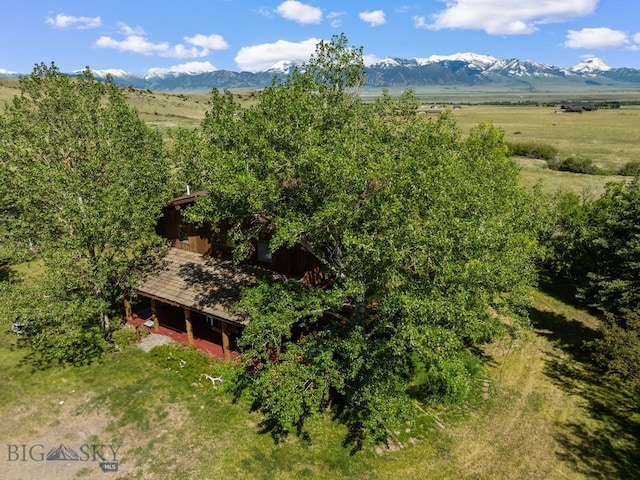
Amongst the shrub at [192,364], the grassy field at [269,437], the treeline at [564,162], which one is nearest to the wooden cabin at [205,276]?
the shrub at [192,364]

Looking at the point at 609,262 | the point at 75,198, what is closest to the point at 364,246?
the point at 75,198

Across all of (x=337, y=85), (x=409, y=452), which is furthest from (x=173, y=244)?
(x=409, y=452)

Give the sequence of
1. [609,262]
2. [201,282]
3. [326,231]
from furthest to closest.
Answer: [609,262] < [201,282] < [326,231]

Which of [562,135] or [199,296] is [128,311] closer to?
[199,296]

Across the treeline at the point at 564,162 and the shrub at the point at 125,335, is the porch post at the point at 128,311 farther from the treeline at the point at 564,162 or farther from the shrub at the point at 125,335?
the treeline at the point at 564,162

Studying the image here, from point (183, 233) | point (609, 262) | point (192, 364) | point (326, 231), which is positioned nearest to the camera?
point (326, 231)

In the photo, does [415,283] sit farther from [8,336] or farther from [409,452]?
[8,336]
